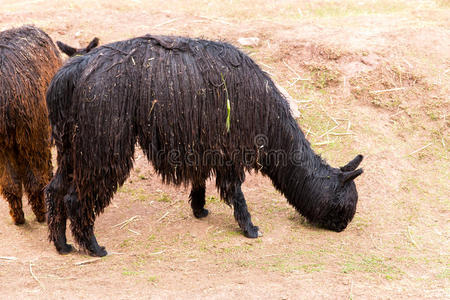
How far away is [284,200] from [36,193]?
2.87 metres

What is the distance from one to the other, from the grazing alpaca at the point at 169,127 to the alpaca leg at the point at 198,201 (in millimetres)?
587

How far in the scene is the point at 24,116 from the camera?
505 cm

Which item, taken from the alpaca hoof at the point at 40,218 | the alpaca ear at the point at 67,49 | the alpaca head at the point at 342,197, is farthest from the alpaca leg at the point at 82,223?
the alpaca ear at the point at 67,49

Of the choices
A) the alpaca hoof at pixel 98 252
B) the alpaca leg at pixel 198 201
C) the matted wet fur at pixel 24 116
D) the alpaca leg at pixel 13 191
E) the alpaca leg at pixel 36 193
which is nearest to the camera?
the alpaca hoof at pixel 98 252

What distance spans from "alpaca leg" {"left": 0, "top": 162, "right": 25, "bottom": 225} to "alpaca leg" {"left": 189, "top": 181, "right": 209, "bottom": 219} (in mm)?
1852


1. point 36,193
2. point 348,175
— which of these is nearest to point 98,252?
point 36,193

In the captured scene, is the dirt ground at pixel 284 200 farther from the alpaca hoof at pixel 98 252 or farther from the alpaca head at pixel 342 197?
the alpaca head at pixel 342 197

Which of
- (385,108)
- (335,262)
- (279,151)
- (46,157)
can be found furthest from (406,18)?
(46,157)

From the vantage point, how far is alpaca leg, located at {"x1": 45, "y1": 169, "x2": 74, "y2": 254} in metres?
4.68

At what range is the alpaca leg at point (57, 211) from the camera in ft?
15.4

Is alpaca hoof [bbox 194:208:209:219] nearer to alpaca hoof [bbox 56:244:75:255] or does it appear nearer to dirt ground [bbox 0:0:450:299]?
dirt ground [bbox 0:0:450:299]

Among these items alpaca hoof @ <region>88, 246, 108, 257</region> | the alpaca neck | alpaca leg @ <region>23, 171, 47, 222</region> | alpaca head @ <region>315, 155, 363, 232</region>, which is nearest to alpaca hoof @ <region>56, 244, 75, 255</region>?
alpaca hoof @ <region>88, 246, 108, 257</region>

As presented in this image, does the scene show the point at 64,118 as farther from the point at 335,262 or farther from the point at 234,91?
the point at 335,262

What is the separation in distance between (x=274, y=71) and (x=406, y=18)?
3.30 metres
